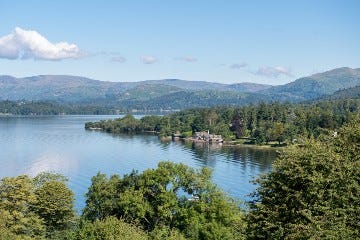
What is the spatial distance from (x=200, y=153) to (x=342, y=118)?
35.1 m

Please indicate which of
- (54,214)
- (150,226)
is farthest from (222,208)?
(54,214)

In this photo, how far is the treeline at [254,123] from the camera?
108m

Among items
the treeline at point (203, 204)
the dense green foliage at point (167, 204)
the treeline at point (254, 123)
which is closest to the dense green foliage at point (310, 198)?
the treeline at point (203, 204)

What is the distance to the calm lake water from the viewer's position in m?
68.6

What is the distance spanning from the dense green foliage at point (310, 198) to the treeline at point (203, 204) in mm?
35

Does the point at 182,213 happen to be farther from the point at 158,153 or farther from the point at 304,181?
the point at 158,153

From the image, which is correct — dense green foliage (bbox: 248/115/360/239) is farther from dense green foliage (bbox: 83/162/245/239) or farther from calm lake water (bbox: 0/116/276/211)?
calm lake water (bbox: 0/116/276/211)

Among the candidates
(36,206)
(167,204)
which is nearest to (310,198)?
(167,204)

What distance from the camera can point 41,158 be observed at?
85.4m

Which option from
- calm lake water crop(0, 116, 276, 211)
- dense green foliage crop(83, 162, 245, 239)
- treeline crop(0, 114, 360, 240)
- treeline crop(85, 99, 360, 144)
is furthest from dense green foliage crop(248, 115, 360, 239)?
treeline crop(85, 99, 360, 144)

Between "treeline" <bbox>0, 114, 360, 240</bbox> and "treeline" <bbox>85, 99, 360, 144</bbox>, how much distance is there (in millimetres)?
68153

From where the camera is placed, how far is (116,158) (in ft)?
289

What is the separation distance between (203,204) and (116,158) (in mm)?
60864

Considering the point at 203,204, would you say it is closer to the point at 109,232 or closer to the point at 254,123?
the point at 109,232
